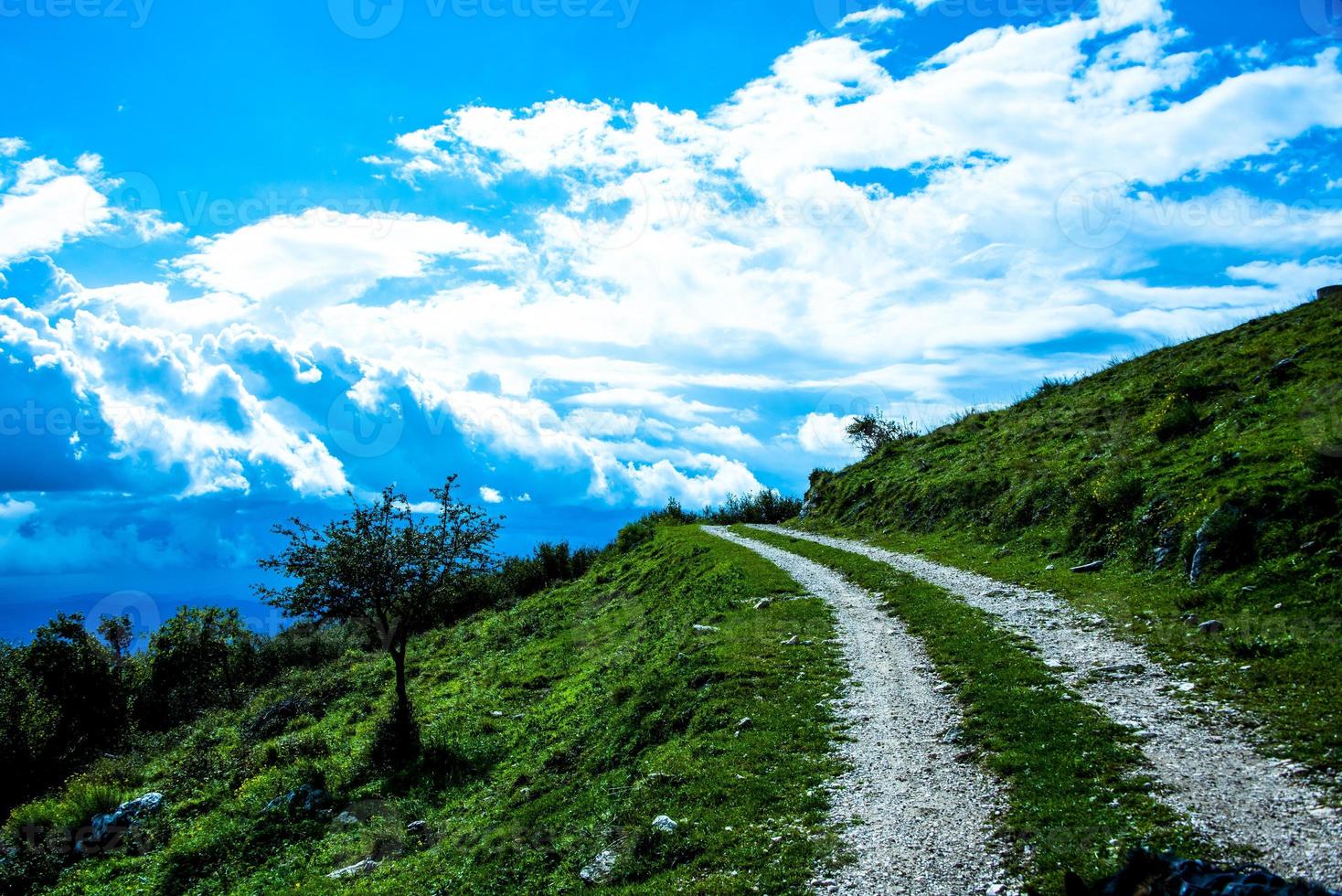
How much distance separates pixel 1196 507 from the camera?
69.8ft

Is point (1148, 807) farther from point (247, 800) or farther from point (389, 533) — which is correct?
point (247, 800)

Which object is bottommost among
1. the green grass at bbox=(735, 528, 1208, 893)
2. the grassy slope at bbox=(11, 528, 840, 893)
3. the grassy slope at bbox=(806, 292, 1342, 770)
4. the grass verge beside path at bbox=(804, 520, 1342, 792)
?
the grassy slope at bbox=(11, 528, 840, 893)

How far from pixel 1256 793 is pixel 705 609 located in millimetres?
21511

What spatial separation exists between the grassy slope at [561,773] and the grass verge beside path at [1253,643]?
301 inches

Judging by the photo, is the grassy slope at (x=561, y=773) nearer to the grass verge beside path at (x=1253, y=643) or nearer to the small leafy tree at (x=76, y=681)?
the grass verge beside path at (x=1253, y=643)

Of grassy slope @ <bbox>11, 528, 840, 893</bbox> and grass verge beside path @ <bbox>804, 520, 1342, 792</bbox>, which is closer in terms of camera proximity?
grass verge beside path @ <bbox>804, 520, 1342, 792</bbox>

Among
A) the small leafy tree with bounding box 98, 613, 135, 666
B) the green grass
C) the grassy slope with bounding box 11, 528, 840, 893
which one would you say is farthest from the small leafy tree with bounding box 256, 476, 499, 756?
the small leafy tree with bounding box 98, 613, 135, 666

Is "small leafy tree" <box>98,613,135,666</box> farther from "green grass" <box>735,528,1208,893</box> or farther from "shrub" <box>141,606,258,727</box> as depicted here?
"green grass" <box>735,528,1208,893</box>

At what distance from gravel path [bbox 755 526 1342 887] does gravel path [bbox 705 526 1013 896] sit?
2.84 meters

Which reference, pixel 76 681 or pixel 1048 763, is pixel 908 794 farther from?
pixel 76 681

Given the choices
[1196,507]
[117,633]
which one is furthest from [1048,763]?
[117,633]

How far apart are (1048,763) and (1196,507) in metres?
13.6

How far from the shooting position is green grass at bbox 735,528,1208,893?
9586mm

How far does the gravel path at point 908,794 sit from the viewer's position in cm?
1006
